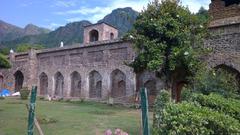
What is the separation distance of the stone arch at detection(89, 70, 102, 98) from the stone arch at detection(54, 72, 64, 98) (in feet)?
11.5

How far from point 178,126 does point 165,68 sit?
8603mm

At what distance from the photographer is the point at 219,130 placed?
17.5 ft

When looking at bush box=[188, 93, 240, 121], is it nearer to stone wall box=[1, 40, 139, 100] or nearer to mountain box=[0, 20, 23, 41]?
stone wall box=[1, 40, 139, 100]

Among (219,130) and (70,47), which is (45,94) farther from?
(219,130)

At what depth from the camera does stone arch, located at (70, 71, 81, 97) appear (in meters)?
25.2

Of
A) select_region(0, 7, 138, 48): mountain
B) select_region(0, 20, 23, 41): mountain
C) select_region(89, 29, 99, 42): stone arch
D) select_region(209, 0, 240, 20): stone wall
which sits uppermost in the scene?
select_region(0, 20, 23, 41): mountain

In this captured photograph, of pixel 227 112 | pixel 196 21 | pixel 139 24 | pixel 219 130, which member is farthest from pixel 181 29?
pixel 219 130

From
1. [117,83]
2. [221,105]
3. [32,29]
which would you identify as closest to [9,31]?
[32,29]

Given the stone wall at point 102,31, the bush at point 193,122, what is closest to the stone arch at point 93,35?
the stone wall at point 102,31

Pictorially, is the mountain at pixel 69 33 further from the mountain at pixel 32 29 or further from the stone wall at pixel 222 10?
the stone wall at pixel 222 10

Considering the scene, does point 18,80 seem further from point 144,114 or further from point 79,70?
point 144,114

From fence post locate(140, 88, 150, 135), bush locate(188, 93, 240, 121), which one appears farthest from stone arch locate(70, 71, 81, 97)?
fence post locate(140, 88, 150, 135)

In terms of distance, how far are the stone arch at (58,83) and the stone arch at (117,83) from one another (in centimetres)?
599

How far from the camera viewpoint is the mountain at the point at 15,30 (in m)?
79.7
